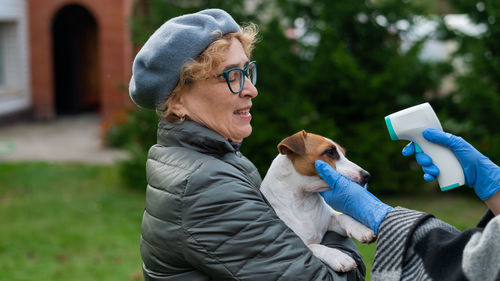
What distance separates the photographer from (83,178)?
11.4 meters

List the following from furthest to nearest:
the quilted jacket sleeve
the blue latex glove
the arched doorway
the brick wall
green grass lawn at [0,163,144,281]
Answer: the arched doorway, the brick wall, green grass lawn at [0,163,144,281], the blue latex glove, the quilted jacket sleeve

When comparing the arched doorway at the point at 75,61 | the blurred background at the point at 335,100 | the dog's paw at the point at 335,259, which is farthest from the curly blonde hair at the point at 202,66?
the arched doorway at the point at 75,61

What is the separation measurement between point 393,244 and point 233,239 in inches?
22.4

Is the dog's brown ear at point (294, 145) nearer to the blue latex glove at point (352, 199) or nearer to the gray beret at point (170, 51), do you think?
the blue latex glove at point (352, 199)

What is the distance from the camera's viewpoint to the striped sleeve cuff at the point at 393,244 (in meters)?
2.02

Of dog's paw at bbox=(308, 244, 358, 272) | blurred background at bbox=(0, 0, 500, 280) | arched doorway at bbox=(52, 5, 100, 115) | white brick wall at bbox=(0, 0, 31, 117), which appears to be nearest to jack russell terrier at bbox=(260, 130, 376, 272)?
dog's paw at bbox=(308, 244, 358, 272)

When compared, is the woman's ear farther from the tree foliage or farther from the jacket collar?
the tree foliage

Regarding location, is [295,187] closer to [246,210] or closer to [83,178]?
[246,210]

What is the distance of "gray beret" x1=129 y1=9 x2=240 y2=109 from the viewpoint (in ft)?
7.48

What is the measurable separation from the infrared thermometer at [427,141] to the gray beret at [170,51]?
2.63 ft

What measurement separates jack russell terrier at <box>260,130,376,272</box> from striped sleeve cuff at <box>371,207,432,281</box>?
1.57 feet

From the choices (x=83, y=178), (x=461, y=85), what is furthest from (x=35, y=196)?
(x=461, y=85)

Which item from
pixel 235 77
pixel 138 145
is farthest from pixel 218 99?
pixel 138 145

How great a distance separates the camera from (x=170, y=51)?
2.28 meters
